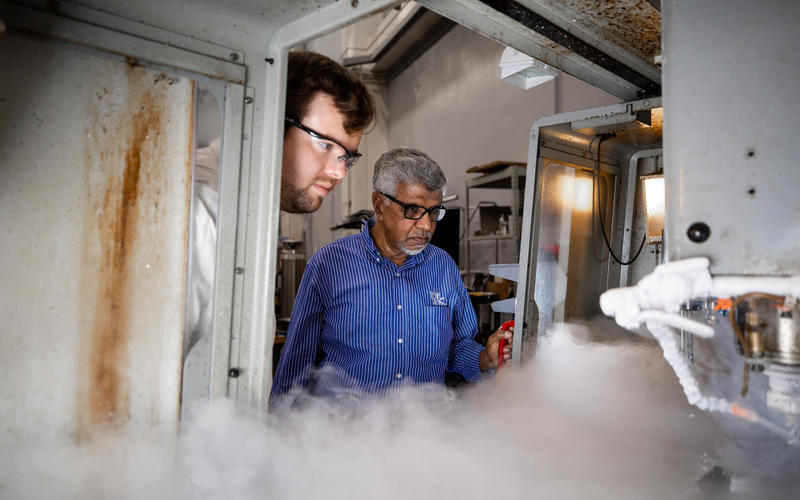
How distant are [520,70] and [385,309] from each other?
1.03 metres

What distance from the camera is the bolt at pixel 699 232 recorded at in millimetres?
888

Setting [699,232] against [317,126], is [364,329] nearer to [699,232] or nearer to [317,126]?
[317,126]

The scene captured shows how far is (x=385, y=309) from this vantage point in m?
2.04

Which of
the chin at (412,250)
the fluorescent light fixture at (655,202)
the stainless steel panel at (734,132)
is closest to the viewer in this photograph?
the stainless steel panel at (734,132)

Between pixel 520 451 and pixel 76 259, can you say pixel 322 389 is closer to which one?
pixel 520 451

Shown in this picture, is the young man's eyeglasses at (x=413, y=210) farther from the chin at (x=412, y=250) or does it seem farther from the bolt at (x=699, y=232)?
the bolt at (x=699, y=232)

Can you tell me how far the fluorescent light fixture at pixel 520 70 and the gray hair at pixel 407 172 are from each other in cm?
45

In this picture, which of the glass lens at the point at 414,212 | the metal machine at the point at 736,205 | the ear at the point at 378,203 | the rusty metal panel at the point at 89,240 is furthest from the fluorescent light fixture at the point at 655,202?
the rusty metal panel at the point at 89,240

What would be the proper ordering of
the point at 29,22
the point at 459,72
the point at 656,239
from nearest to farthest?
1. the point at 29,22
2. the point at 656,239
3. the point at 459,72

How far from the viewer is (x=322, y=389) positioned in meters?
1.98

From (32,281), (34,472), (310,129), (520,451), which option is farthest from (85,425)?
(520,451)

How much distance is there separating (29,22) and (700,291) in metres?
1.17

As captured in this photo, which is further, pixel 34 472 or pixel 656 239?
pixel 656 239

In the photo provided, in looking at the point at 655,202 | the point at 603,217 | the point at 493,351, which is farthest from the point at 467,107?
the point at 493,351
